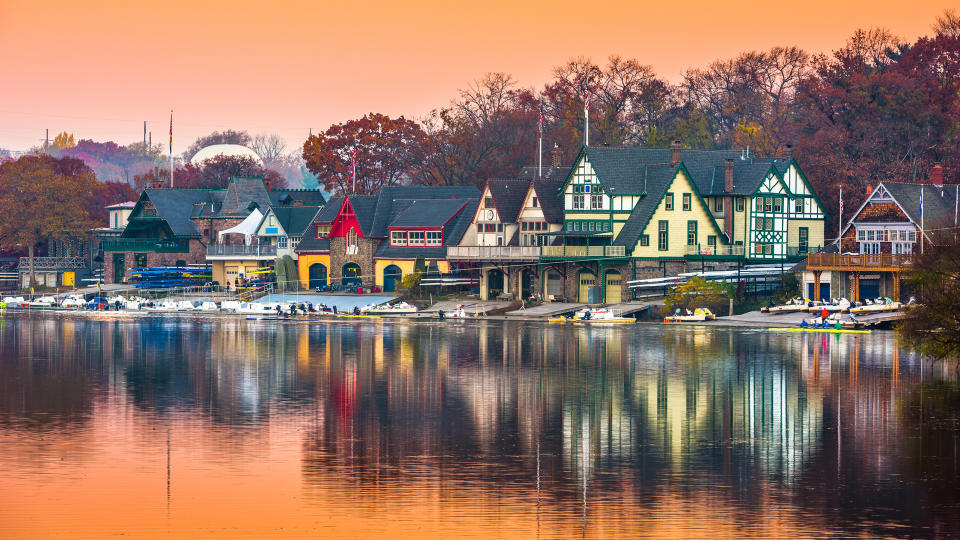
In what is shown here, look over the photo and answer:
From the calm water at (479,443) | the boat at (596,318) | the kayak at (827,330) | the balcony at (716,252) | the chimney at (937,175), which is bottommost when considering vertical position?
the calm water at (479,443)

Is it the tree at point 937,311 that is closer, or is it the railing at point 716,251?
the tree at point 937,311

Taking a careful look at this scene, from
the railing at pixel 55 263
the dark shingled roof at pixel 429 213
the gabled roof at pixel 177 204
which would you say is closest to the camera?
the dark shingled roof at pixel 429 213

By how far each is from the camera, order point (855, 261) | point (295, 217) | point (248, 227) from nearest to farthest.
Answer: point (855, 261) → point (248, 227) → point (295, 217)

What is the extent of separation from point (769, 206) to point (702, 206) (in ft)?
19.7

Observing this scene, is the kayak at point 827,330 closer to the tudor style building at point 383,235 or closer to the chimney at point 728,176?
the chimney at point 728,176

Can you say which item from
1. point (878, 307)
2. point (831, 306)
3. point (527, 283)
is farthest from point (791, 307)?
point (527, 283)

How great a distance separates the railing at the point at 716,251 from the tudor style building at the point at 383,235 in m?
20.2

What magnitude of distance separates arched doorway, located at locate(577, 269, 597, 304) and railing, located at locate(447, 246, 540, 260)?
3882 millimetres

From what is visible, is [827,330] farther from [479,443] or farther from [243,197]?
[243,197]

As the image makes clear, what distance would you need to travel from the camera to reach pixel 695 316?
89000 millimetres

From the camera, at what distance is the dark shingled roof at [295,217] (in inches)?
4973

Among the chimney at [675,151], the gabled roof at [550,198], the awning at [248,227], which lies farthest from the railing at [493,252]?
the awning at [248,227]

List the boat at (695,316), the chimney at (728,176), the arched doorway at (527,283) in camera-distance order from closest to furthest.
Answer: the boat at (695,316) → the chimney at (728,176) → the arched doorway at (527,283)

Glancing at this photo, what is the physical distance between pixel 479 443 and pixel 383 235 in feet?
250
